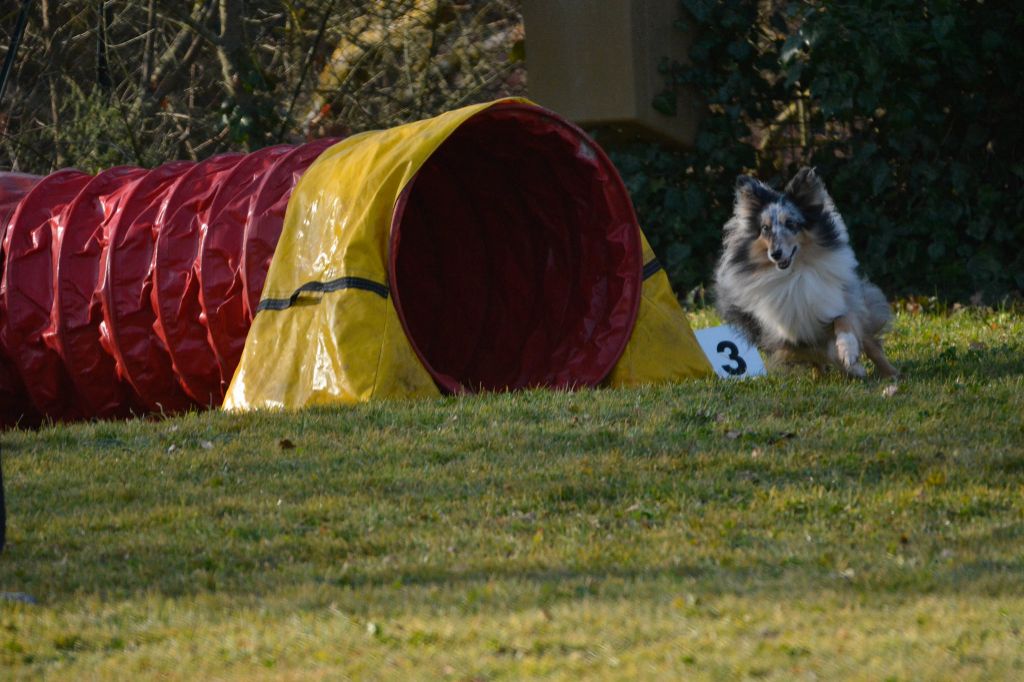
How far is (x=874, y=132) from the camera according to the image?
11344 millimetres

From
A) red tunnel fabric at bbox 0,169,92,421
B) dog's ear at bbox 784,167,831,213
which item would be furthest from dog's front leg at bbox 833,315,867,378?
red tunnel fabric at bbox 0,169,92,421

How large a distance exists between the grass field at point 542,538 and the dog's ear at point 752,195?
920mm

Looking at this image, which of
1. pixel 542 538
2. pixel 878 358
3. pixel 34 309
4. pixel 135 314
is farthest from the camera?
pixel 34 309

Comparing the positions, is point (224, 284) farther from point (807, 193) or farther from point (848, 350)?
point (848, 350)

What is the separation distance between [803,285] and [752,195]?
569 millimetres

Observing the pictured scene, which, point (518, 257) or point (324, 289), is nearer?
point (324, 289)

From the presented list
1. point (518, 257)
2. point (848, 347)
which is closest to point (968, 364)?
point (848, 347)

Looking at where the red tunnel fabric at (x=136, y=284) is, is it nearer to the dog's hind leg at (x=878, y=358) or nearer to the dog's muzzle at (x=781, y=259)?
the dog's muzzle at (x=781, y=259)

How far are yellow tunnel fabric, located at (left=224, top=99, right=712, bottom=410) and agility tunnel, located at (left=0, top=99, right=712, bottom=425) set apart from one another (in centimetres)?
1

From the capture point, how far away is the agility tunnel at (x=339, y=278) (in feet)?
23.7

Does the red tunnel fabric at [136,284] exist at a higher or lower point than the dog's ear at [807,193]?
lower

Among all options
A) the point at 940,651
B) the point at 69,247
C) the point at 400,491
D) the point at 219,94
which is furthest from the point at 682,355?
the point at 219,94

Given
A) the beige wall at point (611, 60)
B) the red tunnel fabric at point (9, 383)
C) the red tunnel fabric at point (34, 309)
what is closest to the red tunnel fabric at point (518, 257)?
the red tunnel fabric at point (34, 309)

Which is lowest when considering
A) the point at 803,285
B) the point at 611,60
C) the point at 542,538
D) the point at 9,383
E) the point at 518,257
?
the point at 9,383
